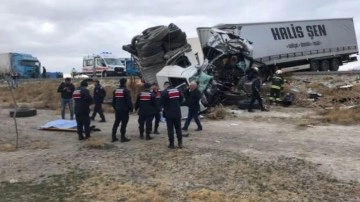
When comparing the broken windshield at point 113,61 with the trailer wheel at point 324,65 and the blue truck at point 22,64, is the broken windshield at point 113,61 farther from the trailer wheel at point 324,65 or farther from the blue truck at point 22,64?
the trailer wheel at point 324,65

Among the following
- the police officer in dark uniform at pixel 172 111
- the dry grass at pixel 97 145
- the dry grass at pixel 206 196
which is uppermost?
the police officer in dark uniform at pixel 172 111

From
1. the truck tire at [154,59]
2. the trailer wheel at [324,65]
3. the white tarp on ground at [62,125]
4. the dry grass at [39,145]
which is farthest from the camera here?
the trailer wheel at [324,65]

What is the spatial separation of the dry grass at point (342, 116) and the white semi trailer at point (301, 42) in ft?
24.9

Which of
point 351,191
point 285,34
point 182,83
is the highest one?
point 285,34

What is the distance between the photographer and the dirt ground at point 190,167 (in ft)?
22.9

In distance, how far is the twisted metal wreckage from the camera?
53.3 ft

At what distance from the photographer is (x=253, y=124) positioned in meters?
14.0

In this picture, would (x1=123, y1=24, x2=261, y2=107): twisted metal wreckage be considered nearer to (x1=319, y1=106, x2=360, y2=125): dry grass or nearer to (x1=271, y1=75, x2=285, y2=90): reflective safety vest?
(x1=271, y1=75, x2=285, y2=90): reflective safety vest

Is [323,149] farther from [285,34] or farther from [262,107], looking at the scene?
[285,34]

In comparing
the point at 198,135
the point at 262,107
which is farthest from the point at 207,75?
the point at 198,135

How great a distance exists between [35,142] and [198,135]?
13.2 feet

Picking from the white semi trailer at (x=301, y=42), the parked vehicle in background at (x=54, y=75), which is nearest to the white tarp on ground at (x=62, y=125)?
the white semi trailer at (x=301, y=42)

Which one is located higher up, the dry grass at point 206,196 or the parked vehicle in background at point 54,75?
the parked vehicle in background at point 54,75

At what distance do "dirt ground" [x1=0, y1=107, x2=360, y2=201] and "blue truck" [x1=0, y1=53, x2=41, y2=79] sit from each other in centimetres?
3018
